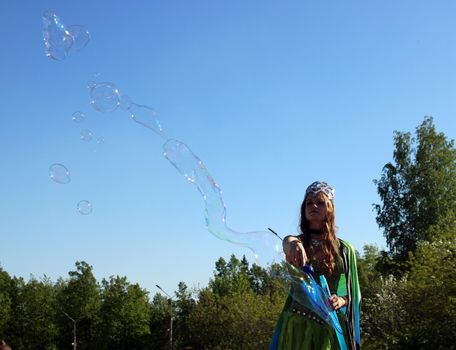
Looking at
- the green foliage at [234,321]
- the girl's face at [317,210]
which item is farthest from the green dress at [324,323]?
the green foliage at [234,321]

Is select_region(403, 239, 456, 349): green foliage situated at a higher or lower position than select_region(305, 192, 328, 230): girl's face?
higher

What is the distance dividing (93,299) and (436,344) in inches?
2195

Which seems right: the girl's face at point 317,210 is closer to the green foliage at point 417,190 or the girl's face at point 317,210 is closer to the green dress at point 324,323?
the green dress at point 324,323

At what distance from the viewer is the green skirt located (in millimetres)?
4844

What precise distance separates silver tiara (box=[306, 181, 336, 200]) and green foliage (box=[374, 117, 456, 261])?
135 feet

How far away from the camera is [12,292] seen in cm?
7981

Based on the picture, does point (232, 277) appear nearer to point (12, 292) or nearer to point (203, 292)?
point (203, 292)

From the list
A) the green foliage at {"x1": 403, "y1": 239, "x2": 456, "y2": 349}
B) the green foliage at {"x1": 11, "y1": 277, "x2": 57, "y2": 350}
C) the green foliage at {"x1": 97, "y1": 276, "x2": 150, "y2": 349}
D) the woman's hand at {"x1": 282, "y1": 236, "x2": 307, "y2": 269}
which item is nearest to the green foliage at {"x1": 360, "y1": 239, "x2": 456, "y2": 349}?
the green foliage at {"x1": 403, "y1": 239, "x2": 456, "y2": 349}

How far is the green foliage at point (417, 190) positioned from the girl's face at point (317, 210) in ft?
135

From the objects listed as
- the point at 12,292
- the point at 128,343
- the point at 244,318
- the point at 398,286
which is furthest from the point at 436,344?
the point at 12,292

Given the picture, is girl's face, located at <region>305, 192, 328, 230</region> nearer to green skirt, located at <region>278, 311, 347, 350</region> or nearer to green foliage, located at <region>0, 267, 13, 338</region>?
green skirt, located at <region>278, 311, 347, 350</region>

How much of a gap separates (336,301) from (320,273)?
321 mm

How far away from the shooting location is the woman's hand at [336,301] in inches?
187

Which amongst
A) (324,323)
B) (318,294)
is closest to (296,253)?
(318,294)
